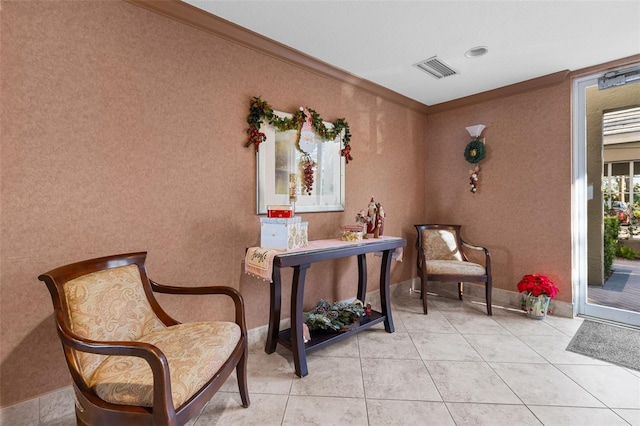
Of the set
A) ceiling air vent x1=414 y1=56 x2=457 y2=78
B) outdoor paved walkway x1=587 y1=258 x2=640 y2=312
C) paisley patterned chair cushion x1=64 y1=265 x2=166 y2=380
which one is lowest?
outdoor paved walkway x1=587 y1=258 x2=640 y2=312

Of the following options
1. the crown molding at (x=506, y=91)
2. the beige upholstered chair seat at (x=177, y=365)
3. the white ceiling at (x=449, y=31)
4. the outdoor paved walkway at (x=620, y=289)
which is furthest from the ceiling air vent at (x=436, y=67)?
the beige upholstered chair seat at (x=177, y=365)

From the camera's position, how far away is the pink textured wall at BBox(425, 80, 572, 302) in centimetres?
323

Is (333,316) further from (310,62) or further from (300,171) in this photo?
(310,62)

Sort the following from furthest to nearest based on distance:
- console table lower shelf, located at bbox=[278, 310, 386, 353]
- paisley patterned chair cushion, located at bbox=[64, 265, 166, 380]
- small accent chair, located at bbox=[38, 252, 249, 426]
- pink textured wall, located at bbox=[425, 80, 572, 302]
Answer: pink textured wall, located at bbox=[425, 80, 572, 302], console table lower shelf, located at bbox=[278, 310, 386, 353], paisley patterned chair cushion, located at bbox=[64, 265, 166, 380], small accent chair, located at bbox=[38, 252, 249, 426]

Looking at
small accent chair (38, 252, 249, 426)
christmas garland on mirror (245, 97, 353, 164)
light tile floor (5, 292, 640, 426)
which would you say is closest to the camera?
small accent chair (38, 252, 249, 426)

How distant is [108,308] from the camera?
5.08ft

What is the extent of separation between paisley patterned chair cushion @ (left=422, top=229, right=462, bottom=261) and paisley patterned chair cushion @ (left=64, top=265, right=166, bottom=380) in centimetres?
307

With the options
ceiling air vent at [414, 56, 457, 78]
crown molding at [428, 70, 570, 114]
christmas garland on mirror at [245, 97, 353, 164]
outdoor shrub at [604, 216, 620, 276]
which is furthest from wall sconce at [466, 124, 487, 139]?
christmas garland on mirror at [245, 97, 353, 164]

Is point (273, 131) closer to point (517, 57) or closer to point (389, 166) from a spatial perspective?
point (389, 166)

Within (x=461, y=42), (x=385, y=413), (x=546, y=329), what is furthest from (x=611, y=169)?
(x=385, y=413)

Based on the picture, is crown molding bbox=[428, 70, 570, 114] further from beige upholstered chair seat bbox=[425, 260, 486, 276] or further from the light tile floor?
the light tile floor

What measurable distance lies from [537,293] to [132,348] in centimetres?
363

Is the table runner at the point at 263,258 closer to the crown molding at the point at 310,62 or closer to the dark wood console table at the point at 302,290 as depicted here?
the dark wood console table at the point at 302,290

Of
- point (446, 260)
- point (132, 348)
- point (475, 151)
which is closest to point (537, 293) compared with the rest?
point (446, 260)
